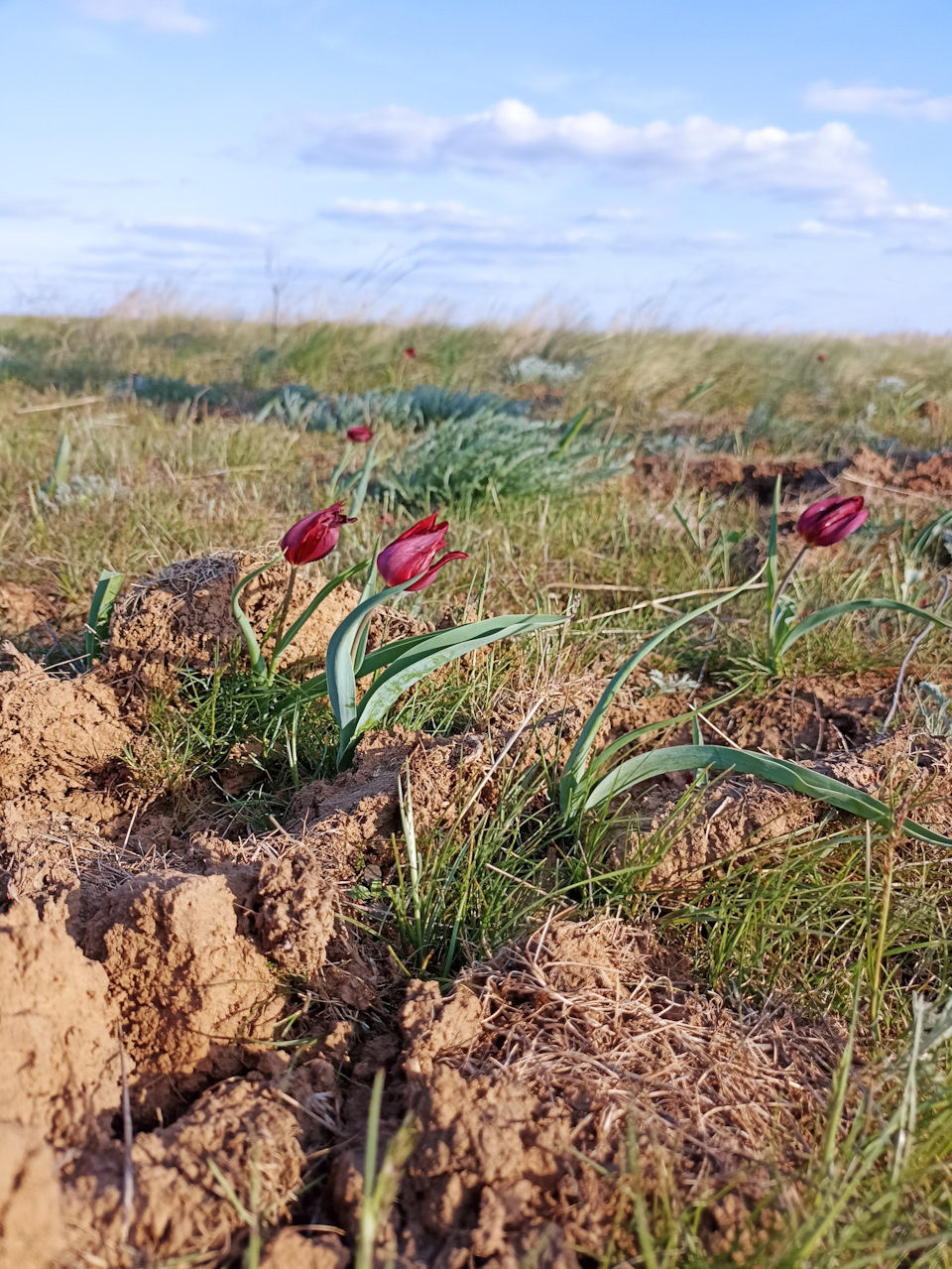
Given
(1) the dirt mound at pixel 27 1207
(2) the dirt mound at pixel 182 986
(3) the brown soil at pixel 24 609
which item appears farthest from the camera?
(3) the brown soil at pixel 24 609

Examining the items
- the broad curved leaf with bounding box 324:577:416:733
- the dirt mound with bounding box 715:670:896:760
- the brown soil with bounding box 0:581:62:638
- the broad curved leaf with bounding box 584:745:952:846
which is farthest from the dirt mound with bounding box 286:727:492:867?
the brown soil with bounding box 0:581:62:638

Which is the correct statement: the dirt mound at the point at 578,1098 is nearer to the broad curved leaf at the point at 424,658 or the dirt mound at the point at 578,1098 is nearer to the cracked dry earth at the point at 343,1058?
the cracked dry earth at the point at 343,1058

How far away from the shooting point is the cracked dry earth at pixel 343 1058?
1.14 metres

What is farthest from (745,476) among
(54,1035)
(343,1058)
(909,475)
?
(54,1035)

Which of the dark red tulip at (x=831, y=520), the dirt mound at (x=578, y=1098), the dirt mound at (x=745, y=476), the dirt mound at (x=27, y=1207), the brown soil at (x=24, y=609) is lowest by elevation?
the dirt mound at (x=578, y=1098)

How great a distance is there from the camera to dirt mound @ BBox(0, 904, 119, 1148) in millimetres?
1244

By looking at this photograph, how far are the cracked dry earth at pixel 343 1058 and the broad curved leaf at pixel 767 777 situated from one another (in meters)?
0.12

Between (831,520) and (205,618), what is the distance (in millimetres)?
1508

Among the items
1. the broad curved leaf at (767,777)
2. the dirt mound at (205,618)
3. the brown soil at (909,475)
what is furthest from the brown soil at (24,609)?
the brown soil at (909,475)

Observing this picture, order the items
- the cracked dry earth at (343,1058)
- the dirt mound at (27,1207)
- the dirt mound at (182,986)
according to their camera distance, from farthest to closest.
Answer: the dirt mound at (182,986), the cracked dry earth at (343,1058), the dirt mound at (27,1207)

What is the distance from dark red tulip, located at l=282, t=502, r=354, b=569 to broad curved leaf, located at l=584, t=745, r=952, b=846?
0.72m

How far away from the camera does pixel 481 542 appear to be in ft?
11.0

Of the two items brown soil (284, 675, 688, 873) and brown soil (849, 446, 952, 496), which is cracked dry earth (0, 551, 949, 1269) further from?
brown soil (849, 446, 952, 496)

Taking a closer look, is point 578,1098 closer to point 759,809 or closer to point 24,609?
point 759,809
